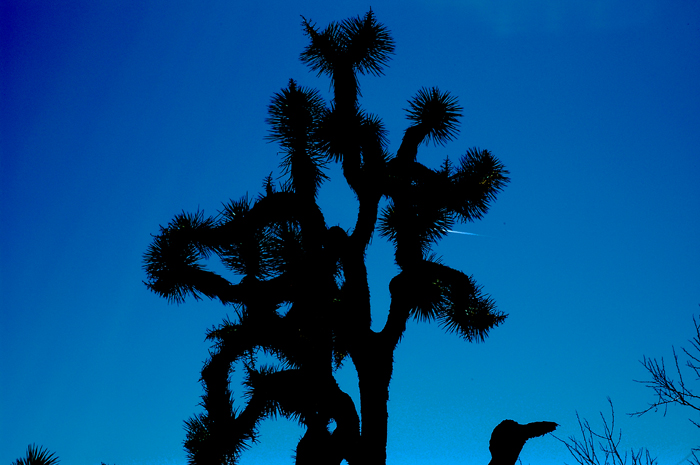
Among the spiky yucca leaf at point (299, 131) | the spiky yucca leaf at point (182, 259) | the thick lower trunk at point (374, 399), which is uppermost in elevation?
the spiky yucca leaf at point (299, 131)

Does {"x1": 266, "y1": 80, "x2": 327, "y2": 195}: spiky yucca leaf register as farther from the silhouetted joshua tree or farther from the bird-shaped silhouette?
the bird-shaped silhouette

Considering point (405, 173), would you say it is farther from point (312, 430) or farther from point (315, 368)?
point (312, 430)

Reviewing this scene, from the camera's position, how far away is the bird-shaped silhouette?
3086 millimetres

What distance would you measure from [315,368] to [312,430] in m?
0.47

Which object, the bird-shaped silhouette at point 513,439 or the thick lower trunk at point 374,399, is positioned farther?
the thick lower trunk at point 374,399

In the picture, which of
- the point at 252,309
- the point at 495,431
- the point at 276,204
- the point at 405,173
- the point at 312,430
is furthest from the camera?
the point at 405,173

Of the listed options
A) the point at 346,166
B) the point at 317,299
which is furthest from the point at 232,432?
the point at 346,166

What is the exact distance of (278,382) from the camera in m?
3.57

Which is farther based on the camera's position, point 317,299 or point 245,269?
point 245,269

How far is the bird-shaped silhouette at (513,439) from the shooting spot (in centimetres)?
309

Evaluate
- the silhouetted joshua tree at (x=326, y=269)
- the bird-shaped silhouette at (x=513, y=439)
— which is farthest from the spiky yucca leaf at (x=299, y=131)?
the bird-shaped silhouette at (x=513, y=439)

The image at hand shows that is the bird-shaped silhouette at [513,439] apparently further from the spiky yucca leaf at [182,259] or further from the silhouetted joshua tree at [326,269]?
the spiky yucca leaf at [182,259]

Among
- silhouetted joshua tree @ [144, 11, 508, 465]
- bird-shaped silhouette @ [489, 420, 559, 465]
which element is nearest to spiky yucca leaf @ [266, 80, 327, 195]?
silhouetted joshua tree @ [144, 11, 508, 465]

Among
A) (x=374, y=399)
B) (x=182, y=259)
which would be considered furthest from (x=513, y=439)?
(x=182, y=259)
